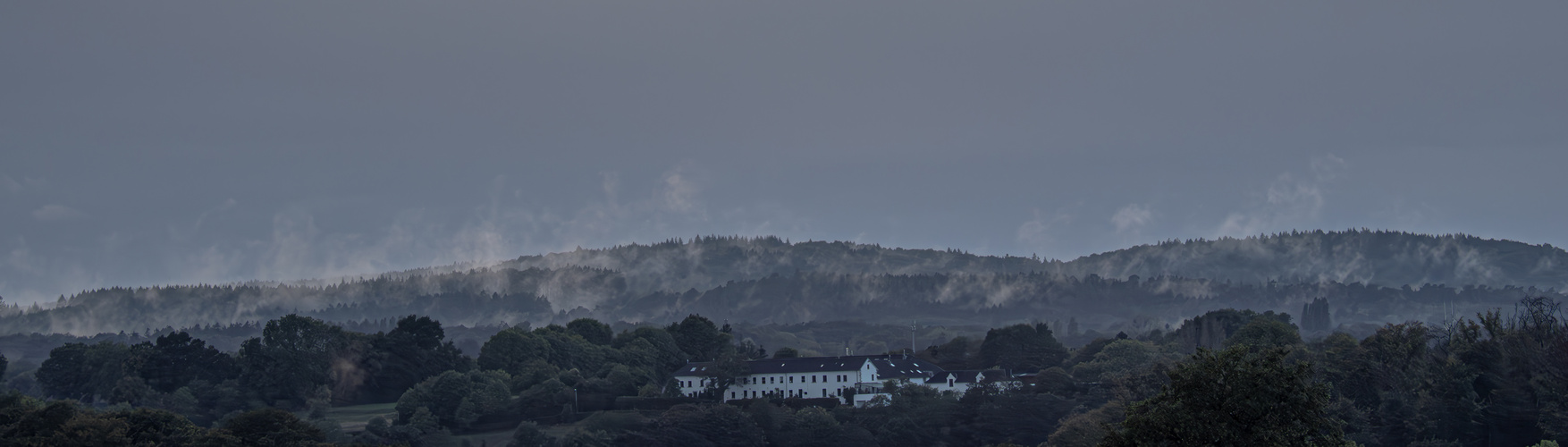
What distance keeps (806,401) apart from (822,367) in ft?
34.8

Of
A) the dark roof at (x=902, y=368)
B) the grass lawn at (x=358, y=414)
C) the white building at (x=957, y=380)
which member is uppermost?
the dark roof at (x=902, y=368)

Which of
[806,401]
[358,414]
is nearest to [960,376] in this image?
[806,401]

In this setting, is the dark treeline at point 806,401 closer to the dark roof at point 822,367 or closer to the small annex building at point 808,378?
the small annex building at point 808,378

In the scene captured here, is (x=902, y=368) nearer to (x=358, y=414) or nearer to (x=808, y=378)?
(x=808, y=378)

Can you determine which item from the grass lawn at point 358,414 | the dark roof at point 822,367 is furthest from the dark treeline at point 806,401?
the dark roof at point 822,367

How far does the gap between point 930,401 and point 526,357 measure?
64190 mm

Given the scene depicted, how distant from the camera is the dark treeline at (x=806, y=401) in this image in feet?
131

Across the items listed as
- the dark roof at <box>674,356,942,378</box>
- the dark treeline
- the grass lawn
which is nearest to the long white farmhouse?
the dark roof at <box>674,356,942,378</box>

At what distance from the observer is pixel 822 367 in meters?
158

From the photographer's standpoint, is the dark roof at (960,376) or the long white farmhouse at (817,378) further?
the dark roof at (960,376)

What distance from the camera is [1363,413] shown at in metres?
96.7

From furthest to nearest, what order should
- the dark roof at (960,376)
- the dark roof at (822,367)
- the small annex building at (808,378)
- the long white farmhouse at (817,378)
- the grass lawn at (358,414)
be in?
the dark roof at (960,376) < the dark roof at (822,367) < the long white farmhouse at (817,378) < the small annex building at (808,378) < the grass lawn at (358,414)

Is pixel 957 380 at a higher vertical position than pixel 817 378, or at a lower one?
lower

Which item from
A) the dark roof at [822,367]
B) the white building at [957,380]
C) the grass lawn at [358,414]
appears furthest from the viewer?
the dark roof at [822,367]
